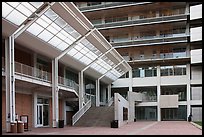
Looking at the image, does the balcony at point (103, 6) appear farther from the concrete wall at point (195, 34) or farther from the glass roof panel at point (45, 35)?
the glass roof panel at point (45, 35)

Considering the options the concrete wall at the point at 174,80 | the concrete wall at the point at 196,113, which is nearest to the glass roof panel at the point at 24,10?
the concrete wall at the point at 174,80

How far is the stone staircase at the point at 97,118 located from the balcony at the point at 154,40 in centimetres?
1850

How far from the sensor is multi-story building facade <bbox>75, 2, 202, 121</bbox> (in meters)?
51.0

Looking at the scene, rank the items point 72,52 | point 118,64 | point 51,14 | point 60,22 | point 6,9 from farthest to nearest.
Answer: point 118,64
point 72,52
point 60,22
point 51,14
point 6,9

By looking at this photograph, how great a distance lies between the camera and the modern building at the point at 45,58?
21969 millimetres

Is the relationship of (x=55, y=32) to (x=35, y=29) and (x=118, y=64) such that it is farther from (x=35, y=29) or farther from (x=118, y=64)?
(x=118, y=64)

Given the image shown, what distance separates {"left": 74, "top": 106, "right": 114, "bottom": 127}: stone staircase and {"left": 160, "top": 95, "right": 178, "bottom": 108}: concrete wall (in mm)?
16798

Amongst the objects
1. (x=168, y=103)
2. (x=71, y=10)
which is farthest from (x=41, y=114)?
(x=168, y=103)

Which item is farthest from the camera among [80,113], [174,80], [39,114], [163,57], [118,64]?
[163,57]

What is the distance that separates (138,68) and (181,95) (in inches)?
332

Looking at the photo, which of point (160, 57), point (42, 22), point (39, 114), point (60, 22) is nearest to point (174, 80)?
point (160, 57)

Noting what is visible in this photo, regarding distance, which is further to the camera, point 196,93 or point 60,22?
point 196,93

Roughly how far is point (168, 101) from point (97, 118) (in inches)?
761

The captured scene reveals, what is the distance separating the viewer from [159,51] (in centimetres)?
5438
